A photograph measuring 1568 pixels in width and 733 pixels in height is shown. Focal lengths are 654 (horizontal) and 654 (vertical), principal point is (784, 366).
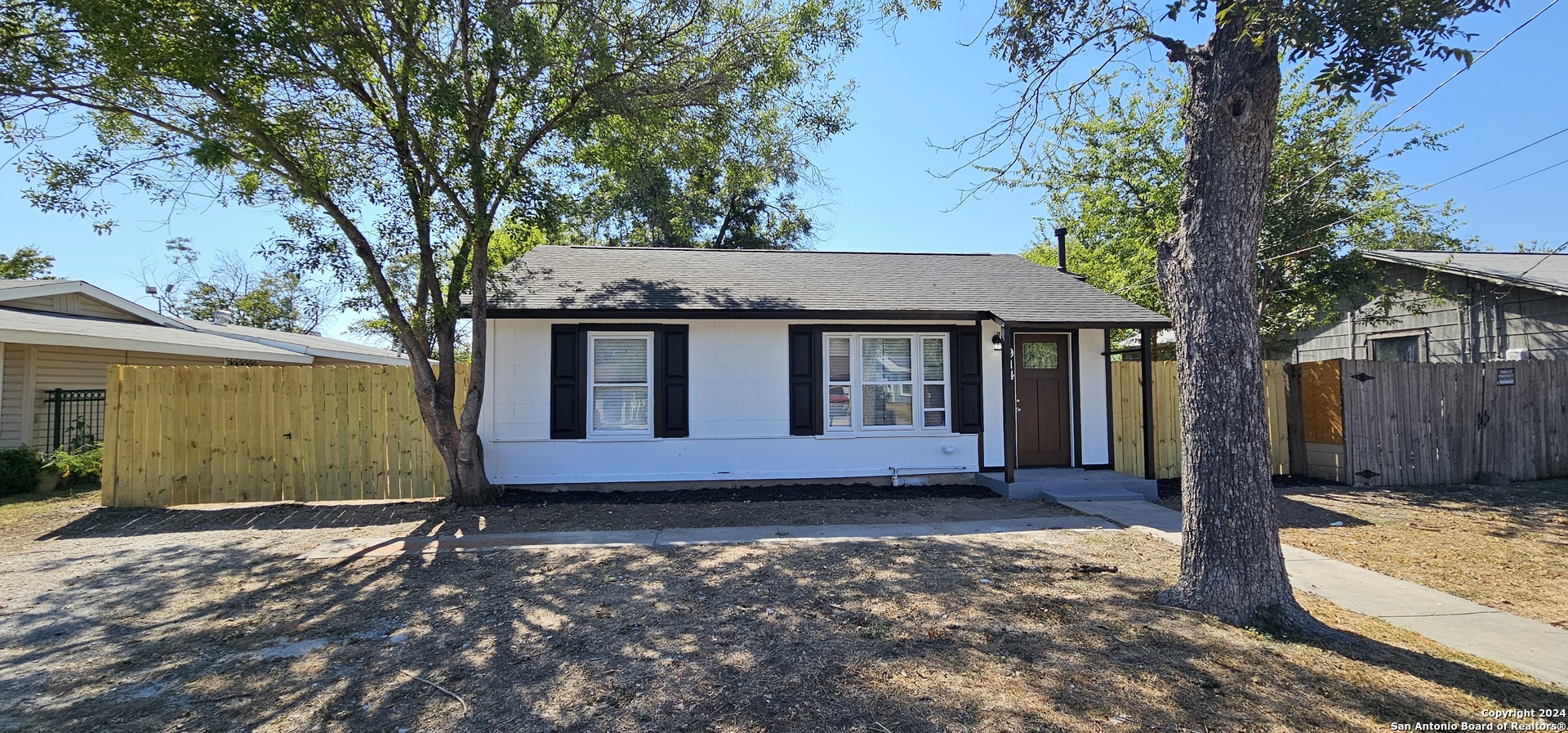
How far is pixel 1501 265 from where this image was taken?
41.8 feet

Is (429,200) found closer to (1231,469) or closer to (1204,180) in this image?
(1204,180)

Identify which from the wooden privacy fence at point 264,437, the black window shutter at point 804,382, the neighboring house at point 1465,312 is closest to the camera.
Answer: the wooden privacy fence at point 264,437

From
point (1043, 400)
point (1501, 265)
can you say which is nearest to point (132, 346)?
point (1043, 400)

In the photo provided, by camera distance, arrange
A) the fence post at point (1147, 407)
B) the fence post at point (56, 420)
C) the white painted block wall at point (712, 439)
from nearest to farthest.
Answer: the white painted block wall at point (712, 439)
the fence post at point (1147, 407)
the fence post at point (56, 420)

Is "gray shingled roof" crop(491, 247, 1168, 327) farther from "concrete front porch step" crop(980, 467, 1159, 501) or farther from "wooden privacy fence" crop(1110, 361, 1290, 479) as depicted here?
"concrete front porch step" crop(980, 467, 1159, 501)

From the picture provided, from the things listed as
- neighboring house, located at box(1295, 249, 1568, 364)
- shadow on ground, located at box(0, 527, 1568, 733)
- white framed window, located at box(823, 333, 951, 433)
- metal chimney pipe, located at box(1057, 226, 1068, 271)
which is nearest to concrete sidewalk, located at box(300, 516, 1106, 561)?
shadow on ground, located at box(0, 527, 1568, 733)

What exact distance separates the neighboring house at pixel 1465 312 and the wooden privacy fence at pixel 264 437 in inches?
683

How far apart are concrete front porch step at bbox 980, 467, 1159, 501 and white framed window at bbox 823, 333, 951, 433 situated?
1303 mm

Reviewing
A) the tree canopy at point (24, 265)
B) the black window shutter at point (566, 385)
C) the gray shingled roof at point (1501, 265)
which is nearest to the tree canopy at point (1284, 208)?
Result: the gray shingled roof at point (1501, 265)

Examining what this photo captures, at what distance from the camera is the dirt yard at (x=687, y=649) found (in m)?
3.23

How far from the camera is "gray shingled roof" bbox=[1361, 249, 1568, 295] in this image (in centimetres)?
1102

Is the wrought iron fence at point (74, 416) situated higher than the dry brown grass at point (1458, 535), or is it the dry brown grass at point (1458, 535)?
the wrought iron fence at point (74, 416)

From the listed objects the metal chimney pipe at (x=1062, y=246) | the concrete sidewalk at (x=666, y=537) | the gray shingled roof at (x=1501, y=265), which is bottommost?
the concrete sidewalk at (x=666, y=537)

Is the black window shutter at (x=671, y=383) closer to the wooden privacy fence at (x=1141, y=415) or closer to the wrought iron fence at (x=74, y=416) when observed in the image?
the wooden privacy fence at (x=1141, y=415)
